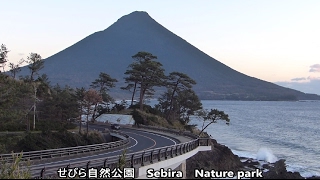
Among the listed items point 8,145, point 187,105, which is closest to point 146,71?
point 187,105

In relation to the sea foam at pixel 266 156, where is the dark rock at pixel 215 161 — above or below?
above

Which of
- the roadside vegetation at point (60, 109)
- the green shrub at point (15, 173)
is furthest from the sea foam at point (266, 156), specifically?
the green shrub at point (15, 173)

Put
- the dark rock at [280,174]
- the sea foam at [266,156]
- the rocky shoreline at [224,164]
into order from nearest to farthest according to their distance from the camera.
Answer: the dark rock at [280,174]
the rocky shoreline at [224,164]
the sea foam at [266,156]

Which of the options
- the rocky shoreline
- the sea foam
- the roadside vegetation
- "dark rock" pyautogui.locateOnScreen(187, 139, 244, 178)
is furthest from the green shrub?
the sea foam

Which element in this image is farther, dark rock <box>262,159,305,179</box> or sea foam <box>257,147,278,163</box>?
sea foam <box>257,147,278,163</box>

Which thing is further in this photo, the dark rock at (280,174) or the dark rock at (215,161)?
the dark rock at (215,161)

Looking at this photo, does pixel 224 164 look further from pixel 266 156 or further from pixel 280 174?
pixel 266 156

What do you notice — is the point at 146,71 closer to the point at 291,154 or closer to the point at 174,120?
the point at 174,120

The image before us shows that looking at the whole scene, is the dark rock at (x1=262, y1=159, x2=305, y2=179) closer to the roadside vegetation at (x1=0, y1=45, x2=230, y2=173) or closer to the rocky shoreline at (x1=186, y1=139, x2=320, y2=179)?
the rocky shoreline at (x1=186, y1=139, x2=320, y2=179)

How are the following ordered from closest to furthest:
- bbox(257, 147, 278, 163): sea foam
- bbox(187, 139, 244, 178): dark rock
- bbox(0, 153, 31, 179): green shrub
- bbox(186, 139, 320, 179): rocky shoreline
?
1. bbox(0, 153, 31, 179): green shrub
2. bbox(186, 139, 320, 179): rocky shoreline
3. bbox(187, 139, 244, 178): dark rock
4. bbox(257, 147, 278, 163): sea foam

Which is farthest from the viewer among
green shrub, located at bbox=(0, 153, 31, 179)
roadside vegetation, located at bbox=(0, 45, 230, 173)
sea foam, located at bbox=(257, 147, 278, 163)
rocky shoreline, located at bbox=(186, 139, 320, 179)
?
sea foam, located at bbox=(257, 147, 278, 163)

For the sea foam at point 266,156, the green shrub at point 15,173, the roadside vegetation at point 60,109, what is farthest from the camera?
the sea foam at point 266,156

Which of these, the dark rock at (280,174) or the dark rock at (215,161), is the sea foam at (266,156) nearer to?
the dark rock at (215,161)

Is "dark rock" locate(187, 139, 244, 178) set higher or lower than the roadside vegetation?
lower
